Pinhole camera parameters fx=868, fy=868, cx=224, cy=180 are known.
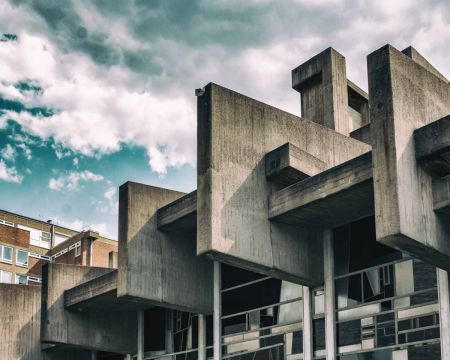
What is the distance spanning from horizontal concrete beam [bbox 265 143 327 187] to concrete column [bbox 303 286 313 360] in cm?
269

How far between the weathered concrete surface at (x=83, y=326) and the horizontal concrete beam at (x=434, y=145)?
562 inches

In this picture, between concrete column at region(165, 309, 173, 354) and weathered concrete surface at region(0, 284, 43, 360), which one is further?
weathered concrete surface at region(0, 284, 43, 360)

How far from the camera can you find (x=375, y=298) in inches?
743

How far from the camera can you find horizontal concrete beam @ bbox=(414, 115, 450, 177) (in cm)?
1584

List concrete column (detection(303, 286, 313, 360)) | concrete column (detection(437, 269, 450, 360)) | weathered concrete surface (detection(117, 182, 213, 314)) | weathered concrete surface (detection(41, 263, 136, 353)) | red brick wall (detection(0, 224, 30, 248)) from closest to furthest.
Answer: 1. concrete column (detection(437, 269, 450, 360))
2. concrete column (detection(303, 286, 313, 360))
3. weathered concrete surface (detection(117, 182, 213, 314))
4. weathered concrete surface (detection(41, 263, 136, 353))
5. red brick wall (detection(0, 224, 30, 248))

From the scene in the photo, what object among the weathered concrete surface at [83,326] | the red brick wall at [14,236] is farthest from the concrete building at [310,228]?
the red brick wall at [14,236]

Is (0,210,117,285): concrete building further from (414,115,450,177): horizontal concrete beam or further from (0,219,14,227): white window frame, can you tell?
(414,115,450,177): horizontal concrete beam

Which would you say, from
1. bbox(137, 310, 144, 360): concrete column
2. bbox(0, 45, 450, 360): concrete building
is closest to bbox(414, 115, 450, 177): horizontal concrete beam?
bbox(0, 45, 450, 360): concrete building

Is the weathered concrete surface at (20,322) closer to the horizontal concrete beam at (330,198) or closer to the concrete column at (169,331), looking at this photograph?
the concrete column at (169,331)

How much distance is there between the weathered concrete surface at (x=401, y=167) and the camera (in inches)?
605

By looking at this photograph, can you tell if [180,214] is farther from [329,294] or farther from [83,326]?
[83,326]

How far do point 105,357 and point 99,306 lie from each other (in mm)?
2677

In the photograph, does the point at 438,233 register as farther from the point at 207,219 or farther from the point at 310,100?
the point at 310,100

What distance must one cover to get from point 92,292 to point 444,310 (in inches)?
509
